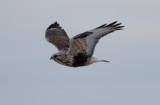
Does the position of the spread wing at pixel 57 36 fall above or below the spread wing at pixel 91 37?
above

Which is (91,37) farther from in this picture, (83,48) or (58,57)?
(58,57)

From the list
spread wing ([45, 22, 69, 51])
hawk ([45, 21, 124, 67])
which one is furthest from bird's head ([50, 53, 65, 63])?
spread wing ([45, 22, 69, 51])

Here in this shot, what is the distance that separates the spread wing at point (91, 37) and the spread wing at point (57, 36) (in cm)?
280

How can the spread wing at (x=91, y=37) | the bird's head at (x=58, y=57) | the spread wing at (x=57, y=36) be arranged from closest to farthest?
the spread wing at (x=91, y=37), the bird's head at (x=58, y=57), the spread wing at (x=57, y=36)

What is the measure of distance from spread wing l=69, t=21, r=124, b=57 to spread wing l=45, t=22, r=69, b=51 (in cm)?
280

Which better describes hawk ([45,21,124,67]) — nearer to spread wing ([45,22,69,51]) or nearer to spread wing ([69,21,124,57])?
spread wing ([69,21,124,57])

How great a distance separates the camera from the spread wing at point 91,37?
18.5 metres

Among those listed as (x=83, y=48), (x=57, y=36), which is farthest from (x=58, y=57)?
(x=57, y=36)

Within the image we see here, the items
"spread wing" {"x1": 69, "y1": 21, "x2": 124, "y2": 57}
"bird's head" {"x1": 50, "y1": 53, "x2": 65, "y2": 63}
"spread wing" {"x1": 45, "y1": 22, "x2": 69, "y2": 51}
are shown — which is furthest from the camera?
"spread wing" {"x1": 45, "y1": 22, "x2": 69, "y2": 51}

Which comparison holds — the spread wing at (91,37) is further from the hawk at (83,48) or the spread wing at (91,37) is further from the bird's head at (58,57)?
the bird's head at (58,57)

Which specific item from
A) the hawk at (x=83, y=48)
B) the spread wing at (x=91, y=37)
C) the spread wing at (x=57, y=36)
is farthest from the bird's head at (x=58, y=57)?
the spread wing at (x=57, y=36)

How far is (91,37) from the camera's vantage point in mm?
18500

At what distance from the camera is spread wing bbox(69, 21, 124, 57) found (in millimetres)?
18500

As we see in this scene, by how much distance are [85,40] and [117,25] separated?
3.75 ft
